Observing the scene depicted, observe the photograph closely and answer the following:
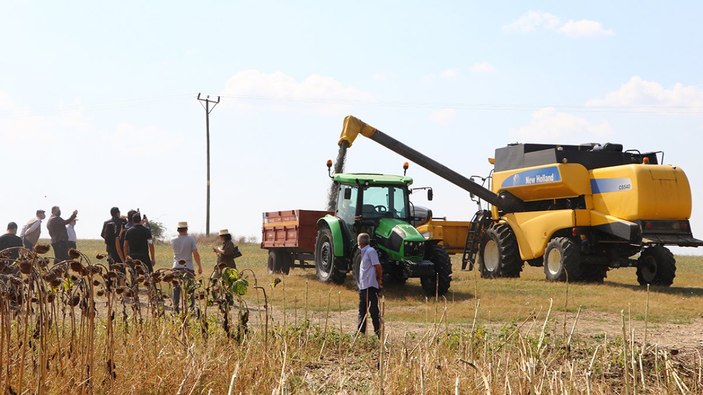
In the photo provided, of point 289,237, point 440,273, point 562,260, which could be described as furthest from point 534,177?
point 289,237

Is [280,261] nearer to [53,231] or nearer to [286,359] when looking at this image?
[53,231]

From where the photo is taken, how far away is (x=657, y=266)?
18.0 meters

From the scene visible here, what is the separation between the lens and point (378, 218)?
1631 centimetres

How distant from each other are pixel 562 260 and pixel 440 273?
3421 millimetres

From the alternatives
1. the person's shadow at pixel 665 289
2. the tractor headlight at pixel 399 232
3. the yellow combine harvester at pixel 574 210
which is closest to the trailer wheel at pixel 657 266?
the yellow combine harvester at pixel 574 210

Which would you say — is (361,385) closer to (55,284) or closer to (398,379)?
(398,379)

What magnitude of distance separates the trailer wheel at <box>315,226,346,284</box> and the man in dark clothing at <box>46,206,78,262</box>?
4.70 m

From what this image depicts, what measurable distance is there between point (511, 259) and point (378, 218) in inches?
197

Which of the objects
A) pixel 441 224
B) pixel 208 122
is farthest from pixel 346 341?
pixel 208 122

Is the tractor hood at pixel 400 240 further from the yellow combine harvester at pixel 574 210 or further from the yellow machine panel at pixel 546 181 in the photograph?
the yellow machine panel at pixel 546 181

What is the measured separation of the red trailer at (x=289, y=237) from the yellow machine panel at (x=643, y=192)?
220 inches

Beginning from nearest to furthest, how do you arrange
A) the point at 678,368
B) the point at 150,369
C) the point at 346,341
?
the point at 150,369
the point at 678,368
the point at 346,341

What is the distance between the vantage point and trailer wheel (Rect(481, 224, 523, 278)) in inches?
794

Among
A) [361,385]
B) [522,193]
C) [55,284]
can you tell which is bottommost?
[361,385]
